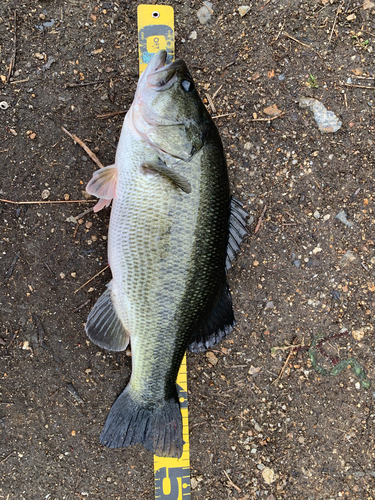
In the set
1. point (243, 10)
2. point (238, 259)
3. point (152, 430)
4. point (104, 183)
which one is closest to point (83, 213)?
point (104, 183)

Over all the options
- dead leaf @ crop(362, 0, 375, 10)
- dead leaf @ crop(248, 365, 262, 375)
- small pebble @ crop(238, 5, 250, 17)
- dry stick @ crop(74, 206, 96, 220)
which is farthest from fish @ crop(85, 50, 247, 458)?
dead leaf @ crop(362, 0, 375, 10)

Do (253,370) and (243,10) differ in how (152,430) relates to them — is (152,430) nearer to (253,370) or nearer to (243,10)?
(253,370)

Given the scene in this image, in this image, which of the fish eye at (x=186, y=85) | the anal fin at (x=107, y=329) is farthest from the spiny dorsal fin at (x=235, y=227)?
the anal fin at (x=107, y=329)

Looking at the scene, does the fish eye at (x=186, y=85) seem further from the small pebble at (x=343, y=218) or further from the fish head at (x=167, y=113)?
the small pebble at (x=343, y=218)

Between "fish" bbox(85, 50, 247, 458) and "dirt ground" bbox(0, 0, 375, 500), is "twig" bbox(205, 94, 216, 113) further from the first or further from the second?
"fish" bbox(85, 50, 247, 458)

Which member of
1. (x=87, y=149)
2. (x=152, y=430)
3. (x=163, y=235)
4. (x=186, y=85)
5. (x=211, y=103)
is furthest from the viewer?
(x=211, y=103)

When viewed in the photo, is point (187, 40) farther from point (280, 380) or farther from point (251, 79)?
point (280, 380)
